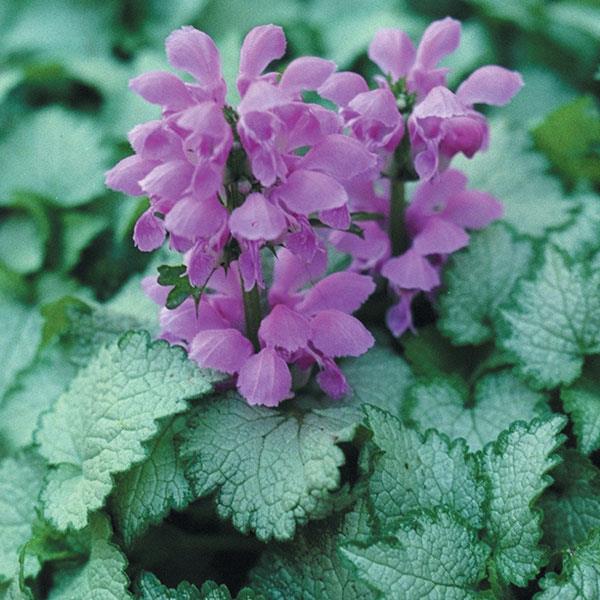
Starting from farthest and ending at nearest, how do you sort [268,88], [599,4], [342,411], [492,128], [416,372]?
[599,4] → [492,128] → [416,372] → [342,411] → [268,88]

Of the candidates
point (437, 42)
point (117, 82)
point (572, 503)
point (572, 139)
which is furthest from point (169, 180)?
point (117, 82)

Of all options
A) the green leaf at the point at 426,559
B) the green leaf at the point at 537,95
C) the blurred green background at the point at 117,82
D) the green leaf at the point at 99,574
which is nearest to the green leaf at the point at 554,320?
the green leaf at the point at 426,559

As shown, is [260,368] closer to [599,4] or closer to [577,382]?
[577,382]

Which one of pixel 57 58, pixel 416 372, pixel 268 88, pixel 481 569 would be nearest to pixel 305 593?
pixel 481 569

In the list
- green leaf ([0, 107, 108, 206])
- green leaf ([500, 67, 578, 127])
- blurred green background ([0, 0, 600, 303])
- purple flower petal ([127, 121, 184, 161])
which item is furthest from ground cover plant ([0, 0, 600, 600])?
green leaf ([500, 67, 578, 127])

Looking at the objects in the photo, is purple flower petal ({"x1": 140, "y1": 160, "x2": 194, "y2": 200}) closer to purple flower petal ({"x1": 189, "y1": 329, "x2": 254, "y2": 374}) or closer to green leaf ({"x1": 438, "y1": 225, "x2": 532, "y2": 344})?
purple flower petal ({"x1": 189, "y1": 329, "x2": 254, "y2": 374})

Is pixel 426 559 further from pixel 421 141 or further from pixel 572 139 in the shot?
pixel 572 139
